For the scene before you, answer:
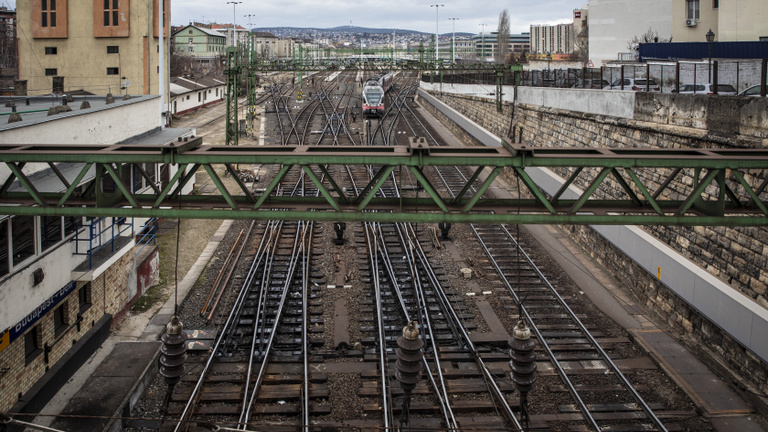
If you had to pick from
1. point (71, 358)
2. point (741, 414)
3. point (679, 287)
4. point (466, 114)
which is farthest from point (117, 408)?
point (466, 114)

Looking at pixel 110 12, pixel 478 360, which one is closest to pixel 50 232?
pixel 478 360

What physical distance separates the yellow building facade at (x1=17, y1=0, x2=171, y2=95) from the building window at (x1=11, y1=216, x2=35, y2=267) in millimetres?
20544

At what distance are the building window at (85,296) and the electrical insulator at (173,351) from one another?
4.55 m

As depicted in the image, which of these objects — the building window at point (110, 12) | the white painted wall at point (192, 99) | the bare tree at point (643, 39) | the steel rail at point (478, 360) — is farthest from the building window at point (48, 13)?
the bare tree at point (643, 39)

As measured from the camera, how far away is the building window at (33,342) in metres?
9.55

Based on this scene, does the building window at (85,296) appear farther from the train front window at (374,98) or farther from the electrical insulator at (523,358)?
the train front window at (374,98)

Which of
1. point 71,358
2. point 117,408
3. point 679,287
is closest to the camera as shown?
point 117,408

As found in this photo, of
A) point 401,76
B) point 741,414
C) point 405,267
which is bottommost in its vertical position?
point 741,414

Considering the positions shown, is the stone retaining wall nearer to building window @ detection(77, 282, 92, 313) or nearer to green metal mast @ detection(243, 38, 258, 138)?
building window @ detection(77, 282, 92, 313)

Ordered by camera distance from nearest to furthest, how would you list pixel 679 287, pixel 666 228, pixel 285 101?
pixel 679 287, pixel 666 228, pixel 285 101

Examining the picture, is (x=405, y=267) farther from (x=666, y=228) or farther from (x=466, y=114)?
(x=466, y=114)

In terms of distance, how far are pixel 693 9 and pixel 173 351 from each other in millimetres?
36295

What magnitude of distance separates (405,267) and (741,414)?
7.49 meters

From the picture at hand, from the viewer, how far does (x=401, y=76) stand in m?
76.2
